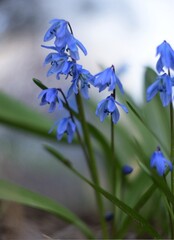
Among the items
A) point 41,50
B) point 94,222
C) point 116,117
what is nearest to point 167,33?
point 41,50

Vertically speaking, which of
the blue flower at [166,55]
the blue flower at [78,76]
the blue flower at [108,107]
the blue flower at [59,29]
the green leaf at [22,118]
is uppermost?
the blue flower at [59,29]

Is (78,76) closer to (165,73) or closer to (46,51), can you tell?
(165,73)

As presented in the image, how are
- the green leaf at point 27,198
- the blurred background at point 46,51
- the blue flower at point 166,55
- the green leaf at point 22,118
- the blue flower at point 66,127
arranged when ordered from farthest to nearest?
the blurred background at point 46,51, the green leaf at point 22,118, the green leaf at point 27,198, the blue flower at point 66,127, the blue flower at point 166,55

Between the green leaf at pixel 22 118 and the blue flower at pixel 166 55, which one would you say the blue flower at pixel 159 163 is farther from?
the green leaf at pixel 22 118

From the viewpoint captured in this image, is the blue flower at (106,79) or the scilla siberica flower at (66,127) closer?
the blue flower at (106,79)

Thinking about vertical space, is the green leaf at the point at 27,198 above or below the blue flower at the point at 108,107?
below

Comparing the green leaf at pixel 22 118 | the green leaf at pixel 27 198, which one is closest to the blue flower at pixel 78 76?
the green leaf at pixel 27 198

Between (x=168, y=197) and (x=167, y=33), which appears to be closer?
(x=168, y=197)

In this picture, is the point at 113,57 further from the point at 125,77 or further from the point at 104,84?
the point at 104,84
